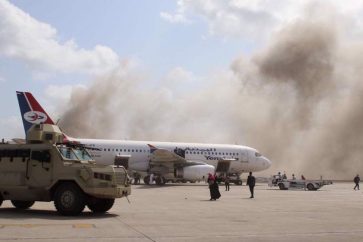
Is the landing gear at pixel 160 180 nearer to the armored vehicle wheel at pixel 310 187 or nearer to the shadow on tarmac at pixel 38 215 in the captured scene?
the armored vehicle wheel at pixel 310 187

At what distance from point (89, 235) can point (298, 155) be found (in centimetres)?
7272

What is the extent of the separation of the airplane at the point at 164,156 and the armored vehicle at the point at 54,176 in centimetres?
2611

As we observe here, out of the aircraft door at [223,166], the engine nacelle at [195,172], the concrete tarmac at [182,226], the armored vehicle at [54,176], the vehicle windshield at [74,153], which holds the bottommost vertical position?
the concrete tarmac at [182,226]

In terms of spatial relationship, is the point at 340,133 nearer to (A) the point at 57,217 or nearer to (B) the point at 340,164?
(B) the point at 340,164

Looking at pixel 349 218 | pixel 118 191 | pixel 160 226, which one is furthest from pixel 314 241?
pixel 118 191

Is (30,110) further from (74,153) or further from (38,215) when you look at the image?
(38,215)

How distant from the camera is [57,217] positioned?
1432 cm

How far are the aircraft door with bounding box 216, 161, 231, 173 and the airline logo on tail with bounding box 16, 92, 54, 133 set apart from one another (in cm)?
1612

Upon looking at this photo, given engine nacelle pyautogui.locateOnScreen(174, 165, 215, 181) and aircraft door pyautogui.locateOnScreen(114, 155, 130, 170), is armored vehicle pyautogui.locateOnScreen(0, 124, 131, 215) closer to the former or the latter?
engine nacelle pyautogui.locateOnScreen(174, 165, 215, 181)

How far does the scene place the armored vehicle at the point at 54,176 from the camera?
48.6 ft

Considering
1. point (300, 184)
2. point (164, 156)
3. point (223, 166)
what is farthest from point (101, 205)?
point (223, 166)

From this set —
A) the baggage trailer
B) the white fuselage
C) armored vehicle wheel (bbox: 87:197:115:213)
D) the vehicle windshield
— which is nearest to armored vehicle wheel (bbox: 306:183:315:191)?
the baggage trailer

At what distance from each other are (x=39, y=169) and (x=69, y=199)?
1.36m

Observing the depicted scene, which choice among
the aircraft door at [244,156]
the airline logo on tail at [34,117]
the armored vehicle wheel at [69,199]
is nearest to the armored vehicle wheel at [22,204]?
the armored vehicle wheel at [69,199]
